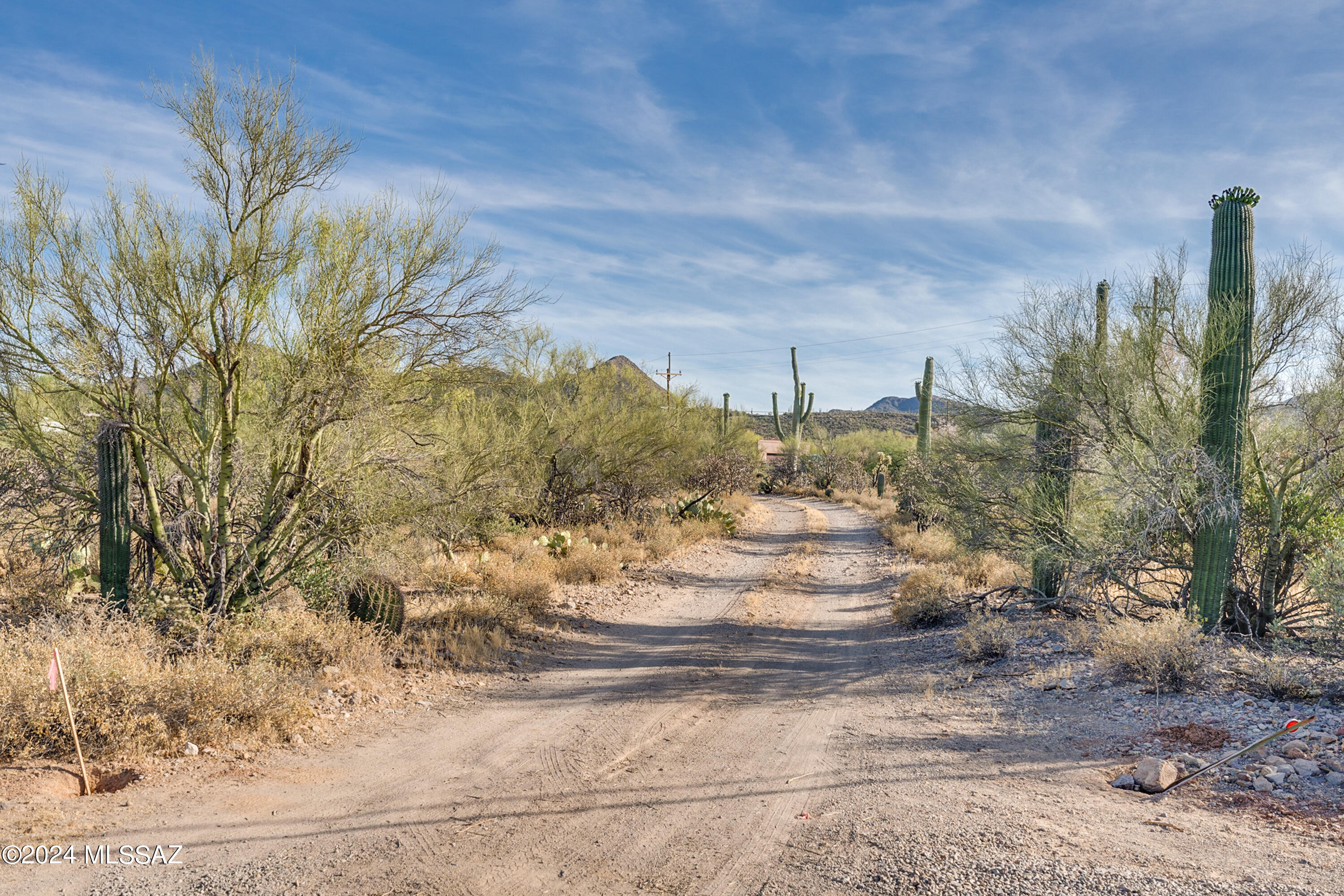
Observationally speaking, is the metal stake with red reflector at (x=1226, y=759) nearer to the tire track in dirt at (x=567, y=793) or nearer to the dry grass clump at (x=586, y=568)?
the tire track in dirt at (x=567, y=793)

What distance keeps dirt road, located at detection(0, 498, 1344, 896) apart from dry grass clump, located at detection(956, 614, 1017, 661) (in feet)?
3.75

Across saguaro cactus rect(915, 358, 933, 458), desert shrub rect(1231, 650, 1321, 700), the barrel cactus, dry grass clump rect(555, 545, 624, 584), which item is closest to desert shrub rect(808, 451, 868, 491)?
saguaro cactus rect(915, 358, 933, 458)

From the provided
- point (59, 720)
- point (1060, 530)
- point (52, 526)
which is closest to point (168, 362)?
point (52, 526)

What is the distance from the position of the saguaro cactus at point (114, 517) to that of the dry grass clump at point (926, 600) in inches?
398

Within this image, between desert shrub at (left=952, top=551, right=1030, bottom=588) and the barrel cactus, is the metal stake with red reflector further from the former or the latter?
the barrel cactus

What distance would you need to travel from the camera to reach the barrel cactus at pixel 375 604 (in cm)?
864

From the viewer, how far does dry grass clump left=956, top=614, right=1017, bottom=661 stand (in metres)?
9.13

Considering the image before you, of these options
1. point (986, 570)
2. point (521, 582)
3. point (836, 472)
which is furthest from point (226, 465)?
point (836, 472)

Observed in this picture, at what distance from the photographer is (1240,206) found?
30.2ft

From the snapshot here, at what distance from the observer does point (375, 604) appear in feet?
28.6

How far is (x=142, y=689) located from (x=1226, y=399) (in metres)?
11.5

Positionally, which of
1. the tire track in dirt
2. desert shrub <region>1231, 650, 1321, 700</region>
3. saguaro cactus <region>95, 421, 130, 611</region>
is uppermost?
saguaro cactus <region>95, 421, 130, 611</region>

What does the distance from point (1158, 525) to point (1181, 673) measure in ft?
7.24

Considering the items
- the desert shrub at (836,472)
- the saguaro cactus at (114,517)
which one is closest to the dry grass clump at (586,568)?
the saguaro cactus at (114,517)
